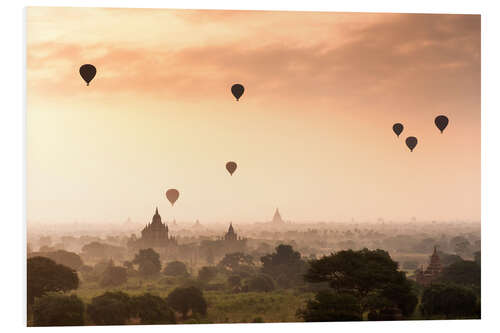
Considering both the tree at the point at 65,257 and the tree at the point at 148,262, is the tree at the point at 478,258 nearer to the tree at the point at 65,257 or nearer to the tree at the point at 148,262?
the tree at the point at 148,262

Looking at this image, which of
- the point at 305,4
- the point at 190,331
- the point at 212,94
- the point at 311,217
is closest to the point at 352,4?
the point at 305,4

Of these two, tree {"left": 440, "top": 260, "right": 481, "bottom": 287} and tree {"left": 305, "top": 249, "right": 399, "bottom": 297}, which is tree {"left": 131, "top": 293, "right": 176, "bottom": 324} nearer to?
tree {"left": 305, "top": 249, "right": 399, "bottom": 297}

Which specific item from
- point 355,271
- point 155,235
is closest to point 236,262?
point 155,235

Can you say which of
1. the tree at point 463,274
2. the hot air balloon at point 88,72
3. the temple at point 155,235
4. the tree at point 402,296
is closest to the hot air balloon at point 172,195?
the temple at point 155,235

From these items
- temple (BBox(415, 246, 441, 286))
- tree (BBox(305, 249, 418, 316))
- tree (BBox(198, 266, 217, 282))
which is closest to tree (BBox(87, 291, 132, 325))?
tree (BBox(198, 266, 217, 282))

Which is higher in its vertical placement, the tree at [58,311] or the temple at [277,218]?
the temple at [277,218]
